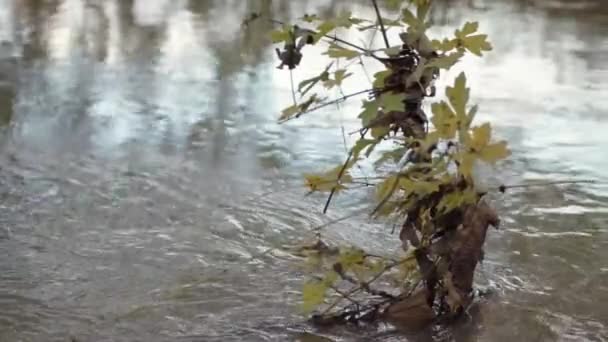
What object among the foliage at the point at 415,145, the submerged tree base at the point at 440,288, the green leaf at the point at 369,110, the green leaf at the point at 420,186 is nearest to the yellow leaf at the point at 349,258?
the foliage at the point at 415,145

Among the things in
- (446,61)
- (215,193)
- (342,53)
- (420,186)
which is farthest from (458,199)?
(215,193)

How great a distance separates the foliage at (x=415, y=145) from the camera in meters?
1.98

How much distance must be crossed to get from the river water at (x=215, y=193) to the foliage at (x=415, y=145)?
0.18 meters

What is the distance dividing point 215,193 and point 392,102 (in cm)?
135

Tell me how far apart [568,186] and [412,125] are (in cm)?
146

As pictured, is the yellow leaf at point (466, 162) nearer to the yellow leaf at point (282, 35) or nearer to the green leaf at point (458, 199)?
the green leaf at point (458, 199)

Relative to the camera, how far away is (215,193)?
3318 mm

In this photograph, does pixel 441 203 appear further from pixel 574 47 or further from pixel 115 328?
pixel 574 47

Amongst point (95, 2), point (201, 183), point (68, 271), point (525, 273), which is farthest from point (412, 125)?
point (95, 2)

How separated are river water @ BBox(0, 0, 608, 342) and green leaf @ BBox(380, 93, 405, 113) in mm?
592

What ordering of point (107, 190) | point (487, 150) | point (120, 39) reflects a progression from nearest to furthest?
1. point (487, 150)
2. point (107, 190)
3. point (120, 39)

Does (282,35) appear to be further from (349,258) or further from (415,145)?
(349,258)

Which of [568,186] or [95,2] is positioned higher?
[95,2]

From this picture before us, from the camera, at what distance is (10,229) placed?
292cm
